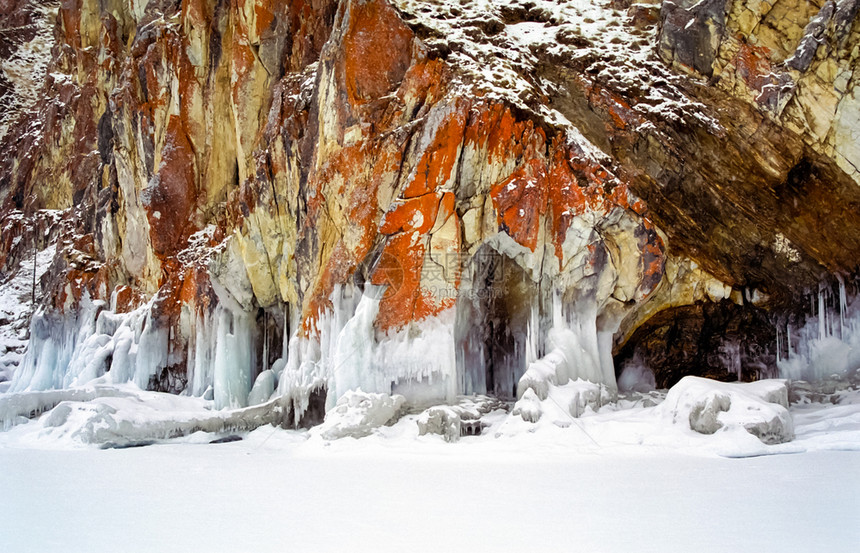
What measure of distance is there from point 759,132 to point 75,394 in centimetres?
1807

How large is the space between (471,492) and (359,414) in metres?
5.78

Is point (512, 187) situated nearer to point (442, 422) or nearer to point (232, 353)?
point (442, 422)

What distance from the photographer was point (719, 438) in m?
10.1

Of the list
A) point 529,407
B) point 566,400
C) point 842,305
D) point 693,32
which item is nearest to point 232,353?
point 529,407

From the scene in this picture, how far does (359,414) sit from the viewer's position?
12539 millimetres

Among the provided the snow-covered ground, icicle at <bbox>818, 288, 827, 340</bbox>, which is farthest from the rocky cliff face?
the snow-covered ground

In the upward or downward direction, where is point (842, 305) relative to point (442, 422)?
upward

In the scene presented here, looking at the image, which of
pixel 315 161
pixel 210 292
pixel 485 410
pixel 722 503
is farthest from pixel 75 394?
pixel 722 503

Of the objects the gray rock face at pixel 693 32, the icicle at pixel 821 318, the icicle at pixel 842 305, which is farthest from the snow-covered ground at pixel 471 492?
the gray rock face at pixel 693 32

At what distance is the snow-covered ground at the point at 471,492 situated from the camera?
5.09 meters

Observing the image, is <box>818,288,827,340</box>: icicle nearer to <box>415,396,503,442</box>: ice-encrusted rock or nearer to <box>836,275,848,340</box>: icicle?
<box>836,275,848,340</box>: icicle

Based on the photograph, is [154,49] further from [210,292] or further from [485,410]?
[485,410]

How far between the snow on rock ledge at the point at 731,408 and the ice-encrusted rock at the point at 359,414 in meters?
5.17

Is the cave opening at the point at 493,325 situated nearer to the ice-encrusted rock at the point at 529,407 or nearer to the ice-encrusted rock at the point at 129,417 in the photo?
the ice-encrusted rock at the point at 529,407
